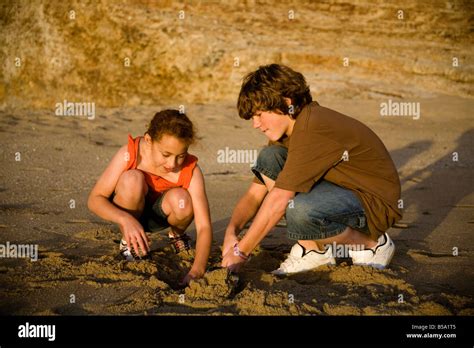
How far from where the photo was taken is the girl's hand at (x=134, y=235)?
131 inches

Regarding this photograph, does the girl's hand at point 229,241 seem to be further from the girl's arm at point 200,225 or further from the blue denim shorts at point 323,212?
the blue denim shorts at point 323,212

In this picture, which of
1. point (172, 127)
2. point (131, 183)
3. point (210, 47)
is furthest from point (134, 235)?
point (210, 47)

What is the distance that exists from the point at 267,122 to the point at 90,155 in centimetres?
370

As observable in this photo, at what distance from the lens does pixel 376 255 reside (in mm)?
3531

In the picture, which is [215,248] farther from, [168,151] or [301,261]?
[168,151]

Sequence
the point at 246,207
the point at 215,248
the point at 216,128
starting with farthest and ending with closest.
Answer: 1. the point at 216,128
2. the point at 215,248
3. the point at 246,207

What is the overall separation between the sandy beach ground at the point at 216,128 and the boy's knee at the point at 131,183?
16.1 inches

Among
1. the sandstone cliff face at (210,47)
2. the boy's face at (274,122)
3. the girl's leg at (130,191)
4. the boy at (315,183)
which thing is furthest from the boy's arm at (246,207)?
the sandstone cliff face at (210,47)

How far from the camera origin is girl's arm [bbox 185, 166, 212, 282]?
330cm

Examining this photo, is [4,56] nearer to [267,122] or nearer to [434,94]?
[434,94]

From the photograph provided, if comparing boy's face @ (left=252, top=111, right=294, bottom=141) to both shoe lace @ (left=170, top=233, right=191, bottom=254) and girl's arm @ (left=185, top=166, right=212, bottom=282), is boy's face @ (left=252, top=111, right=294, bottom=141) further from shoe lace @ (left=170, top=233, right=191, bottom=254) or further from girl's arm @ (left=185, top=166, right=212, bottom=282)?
shoe lace @ (left=170, top=233, right=191, bottom=254)

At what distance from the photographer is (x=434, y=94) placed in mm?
9430

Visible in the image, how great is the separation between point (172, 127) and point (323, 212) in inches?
36.8
